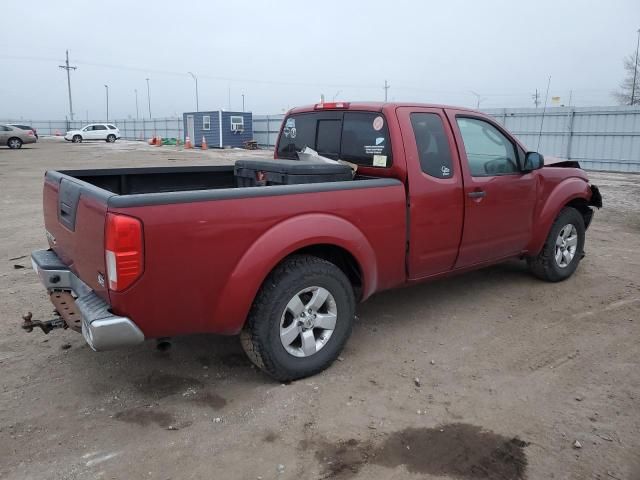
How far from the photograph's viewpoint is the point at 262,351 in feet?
11.2

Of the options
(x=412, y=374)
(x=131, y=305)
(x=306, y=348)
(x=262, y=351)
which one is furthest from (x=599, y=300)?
(x=131, y=305)

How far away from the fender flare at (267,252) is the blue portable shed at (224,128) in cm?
3501

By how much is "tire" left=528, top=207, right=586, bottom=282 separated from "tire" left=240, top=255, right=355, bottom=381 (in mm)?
2772

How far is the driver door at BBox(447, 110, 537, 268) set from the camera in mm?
4598

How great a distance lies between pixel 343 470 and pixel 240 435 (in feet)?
2.11

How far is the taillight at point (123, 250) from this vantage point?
2.80 m

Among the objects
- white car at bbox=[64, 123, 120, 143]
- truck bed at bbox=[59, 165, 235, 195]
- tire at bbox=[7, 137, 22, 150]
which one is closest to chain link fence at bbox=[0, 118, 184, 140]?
white car at bbox=[64, 123, 120, 143]

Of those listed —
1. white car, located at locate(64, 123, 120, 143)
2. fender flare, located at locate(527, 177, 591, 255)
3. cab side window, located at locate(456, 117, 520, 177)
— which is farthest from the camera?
white car, located at locate(64, 123, 120, 143)

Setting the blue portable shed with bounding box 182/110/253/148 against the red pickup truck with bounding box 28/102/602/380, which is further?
the blue portable shed with bounding box 182/110/253/148

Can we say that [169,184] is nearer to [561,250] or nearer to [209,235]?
[209,235]

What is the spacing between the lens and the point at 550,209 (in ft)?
17.8

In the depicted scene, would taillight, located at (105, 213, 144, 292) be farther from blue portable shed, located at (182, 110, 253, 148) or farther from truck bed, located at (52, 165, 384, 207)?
blue portable shed, located at (182, 110, 253, 148)

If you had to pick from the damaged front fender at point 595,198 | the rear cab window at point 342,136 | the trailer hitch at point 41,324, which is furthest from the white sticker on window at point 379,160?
the damaged front fender at point 595,198

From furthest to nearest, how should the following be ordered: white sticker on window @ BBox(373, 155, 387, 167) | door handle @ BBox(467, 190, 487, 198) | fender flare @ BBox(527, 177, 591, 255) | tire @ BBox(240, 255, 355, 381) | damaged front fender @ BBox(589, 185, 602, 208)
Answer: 1. damaged front fender @ BBox(589, 185, 602, 208)
2. fender flare @ BBox(527, 177, 591, 255)
3. door handle @ BBox(467, 190, 487, 198)
4. white sticker on window @ BBox(373, 155, 387, 167)
5. tire @ BBox(240, 255, 355, 381)
